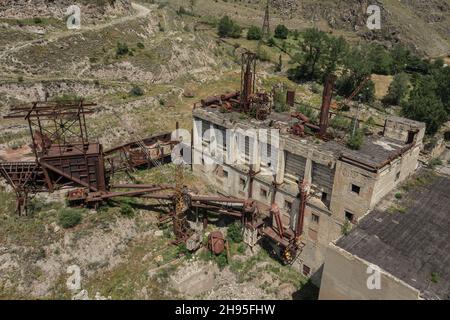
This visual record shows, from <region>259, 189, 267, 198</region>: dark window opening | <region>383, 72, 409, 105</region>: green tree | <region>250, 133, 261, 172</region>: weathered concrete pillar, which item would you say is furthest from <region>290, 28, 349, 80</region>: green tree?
<region>259, 189, 267, 198</region>: dark window opening

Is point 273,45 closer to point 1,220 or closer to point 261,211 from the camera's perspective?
point 261,211

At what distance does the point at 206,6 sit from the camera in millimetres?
118500

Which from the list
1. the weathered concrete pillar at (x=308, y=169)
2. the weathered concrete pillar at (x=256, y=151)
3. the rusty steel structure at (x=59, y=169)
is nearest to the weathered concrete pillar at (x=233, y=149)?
the weathered concrete pillar at (x=256, y=151)

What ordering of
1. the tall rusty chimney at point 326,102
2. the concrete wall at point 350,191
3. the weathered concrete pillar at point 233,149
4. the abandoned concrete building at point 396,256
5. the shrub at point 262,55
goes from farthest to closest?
the shrub at point 262,55
the weathered concrete pillar at point 233,149
the tall rusty chimney at point 326,102
the concrete wall at point 350,191
the abandoned concrete building at point 396,256

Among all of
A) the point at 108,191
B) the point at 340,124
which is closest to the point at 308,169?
the point at 340,124

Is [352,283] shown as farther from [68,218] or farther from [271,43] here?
[271,43]

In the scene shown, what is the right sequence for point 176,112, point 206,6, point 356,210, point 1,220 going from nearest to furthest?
→ point 356,210, point 1,220, point 176,112, point 206,6

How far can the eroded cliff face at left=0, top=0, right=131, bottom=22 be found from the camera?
195 feet

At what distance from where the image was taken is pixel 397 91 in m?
62.9

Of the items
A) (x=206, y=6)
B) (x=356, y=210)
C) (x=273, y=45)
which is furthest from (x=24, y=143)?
(x=206, y=6)

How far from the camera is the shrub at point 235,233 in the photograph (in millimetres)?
33875

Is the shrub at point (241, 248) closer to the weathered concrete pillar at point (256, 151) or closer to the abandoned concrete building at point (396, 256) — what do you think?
the weathered concrete pillar at point (256, 151)

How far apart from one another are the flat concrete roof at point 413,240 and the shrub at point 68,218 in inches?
845

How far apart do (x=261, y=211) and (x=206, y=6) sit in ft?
331
